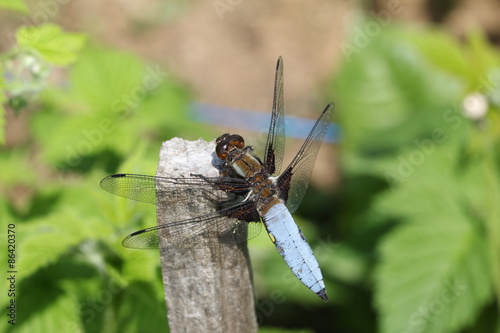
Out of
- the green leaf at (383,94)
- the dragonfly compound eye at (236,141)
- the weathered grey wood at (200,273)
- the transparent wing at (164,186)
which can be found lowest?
the weathered grey wood at (200,273)

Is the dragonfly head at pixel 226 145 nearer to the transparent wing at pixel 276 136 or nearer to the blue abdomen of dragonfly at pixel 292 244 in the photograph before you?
the transparent wing at pixel 276 136

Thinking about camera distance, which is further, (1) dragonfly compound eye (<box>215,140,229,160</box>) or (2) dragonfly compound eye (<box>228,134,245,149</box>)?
(2) dragonfly compound eye (<box>228,134,245,149</box>)

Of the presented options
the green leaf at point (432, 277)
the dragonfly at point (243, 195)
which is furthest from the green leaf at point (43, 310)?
the green leaf at point (432, 277)

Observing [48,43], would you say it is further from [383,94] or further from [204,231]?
[383,94]

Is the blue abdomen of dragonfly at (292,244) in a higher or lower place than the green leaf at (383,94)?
lower

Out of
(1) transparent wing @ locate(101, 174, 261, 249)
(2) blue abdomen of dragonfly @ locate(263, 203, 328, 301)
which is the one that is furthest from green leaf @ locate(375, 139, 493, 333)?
Result: (1) transparent wing @ locate(101, 174, 261, 249)

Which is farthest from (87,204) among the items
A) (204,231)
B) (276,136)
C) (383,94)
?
(383,94)

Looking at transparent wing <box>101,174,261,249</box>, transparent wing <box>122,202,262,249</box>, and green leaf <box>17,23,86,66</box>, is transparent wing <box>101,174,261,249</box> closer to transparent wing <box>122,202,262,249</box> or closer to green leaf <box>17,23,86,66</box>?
transparent wing <box>122,202,262,249</box>
